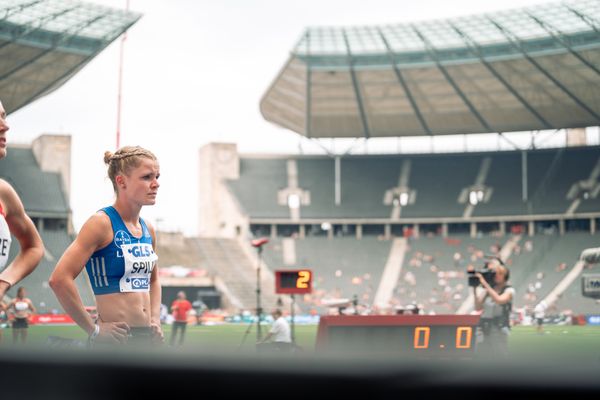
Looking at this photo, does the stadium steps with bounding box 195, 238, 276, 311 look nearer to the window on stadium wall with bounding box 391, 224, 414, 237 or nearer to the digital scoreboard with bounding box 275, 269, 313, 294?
the window on stadium wall with bounding box 391, 224, 414, 237

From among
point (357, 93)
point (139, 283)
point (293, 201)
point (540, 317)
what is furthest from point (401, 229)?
point (139, 283)

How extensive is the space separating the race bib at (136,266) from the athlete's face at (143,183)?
0.25m

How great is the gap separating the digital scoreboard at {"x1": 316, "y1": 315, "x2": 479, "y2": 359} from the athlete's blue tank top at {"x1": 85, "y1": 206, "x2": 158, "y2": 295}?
33.4ft

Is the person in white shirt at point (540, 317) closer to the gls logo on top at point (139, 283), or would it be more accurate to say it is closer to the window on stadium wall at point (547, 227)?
the window on stadium wall at point (547, 227)

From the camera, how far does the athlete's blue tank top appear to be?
4320mm

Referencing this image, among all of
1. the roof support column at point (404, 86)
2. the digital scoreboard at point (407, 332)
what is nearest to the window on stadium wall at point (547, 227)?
the roof support column at point (404, 86)

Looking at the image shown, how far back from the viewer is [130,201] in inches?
171

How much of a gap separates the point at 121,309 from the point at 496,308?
21.0 feet

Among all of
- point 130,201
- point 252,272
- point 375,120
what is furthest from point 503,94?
point 130,201

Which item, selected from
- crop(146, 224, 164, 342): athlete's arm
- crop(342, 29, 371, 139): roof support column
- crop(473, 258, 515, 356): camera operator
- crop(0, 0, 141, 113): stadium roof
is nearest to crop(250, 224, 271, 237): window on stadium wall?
crop(342, 29, 371, 139): roof support column

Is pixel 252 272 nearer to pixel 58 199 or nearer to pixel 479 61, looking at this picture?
pixel 58 199

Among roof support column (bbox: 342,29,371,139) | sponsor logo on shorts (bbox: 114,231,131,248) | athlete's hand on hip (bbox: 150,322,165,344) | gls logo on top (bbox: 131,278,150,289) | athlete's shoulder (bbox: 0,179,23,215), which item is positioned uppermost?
roof support column (bbox: 342,29,371,139)

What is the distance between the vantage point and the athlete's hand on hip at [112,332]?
397cm

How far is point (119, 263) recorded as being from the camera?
433 cm
